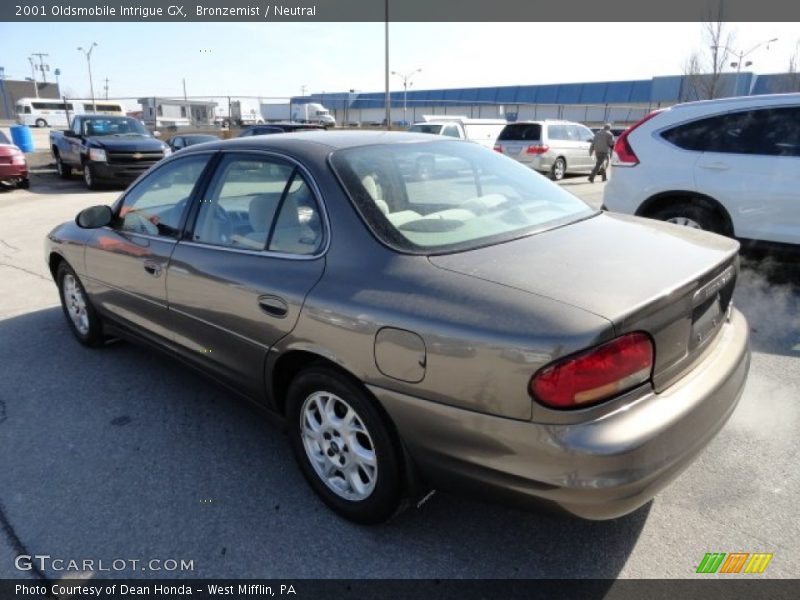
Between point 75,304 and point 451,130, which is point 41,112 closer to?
point 451,130

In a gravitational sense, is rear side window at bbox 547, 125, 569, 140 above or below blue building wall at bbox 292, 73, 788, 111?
below

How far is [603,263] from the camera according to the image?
2219 mm

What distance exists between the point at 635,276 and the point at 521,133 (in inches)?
636

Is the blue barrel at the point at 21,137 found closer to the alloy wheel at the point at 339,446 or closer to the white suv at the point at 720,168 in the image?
the white suv at the point at 720,168

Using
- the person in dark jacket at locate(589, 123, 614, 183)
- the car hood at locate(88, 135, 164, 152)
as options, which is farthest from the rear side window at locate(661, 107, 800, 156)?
the car hood at locate(88, 135, 164, 152)

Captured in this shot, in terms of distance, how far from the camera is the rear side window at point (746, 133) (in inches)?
203

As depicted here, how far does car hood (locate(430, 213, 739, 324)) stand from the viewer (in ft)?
6.41

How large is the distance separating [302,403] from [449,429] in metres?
0.84

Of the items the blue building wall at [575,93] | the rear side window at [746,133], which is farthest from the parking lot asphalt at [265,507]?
the blue building wall at [575,93]

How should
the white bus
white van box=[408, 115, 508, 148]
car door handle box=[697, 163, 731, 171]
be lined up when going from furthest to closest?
the white bus → white van box=[408, 115, 508, 148] → car door handle box=[697, 163, 731, 171]

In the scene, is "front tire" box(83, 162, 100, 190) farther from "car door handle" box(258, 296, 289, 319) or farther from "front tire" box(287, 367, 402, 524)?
"front tire" box(287, 367, 402, 524)

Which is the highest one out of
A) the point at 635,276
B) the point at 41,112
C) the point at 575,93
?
the point at 575,93

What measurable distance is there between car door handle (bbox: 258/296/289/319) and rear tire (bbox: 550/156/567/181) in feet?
52.6

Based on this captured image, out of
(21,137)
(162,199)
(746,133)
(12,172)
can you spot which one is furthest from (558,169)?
(21,137)
